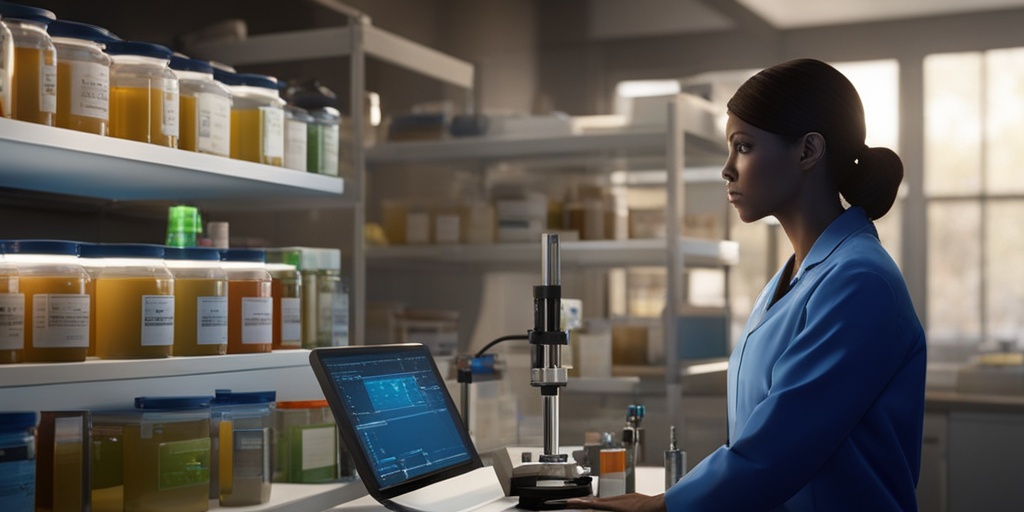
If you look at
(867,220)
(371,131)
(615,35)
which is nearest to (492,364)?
(867,220)

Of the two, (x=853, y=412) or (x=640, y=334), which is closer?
(x=853, y=412)

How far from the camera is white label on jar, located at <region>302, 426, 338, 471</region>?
7.11 ft

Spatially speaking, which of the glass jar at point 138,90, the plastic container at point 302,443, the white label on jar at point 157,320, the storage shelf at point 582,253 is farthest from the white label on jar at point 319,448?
the storage shelf at point 582,253

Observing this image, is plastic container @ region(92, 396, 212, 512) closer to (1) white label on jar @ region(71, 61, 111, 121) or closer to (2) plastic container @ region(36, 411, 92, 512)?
(2) plastic container @ region(36, 411, 92, 512)

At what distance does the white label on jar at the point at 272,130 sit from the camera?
2176 millimetres

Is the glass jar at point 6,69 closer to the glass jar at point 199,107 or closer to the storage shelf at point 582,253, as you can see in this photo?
the glass jar at point 199,107

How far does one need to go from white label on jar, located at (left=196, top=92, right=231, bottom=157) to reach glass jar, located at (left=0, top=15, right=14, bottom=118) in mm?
443

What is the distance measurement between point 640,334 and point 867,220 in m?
2.06

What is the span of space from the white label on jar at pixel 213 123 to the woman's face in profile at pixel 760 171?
903mm

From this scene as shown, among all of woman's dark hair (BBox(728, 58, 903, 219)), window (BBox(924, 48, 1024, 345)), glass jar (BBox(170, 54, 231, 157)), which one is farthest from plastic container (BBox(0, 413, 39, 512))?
window (BBox(924, 48, 1024, 345))

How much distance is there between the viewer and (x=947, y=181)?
6641 mm

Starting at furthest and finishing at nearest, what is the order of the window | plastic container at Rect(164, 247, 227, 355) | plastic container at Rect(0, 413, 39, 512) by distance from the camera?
the window → plastic container at Rect(164, 247, 227, 355) → plastic container at Rect(0, 413, 39, 512)

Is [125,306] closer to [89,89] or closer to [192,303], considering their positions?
[192,303]

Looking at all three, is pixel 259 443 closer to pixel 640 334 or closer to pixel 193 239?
pixel 193 239
